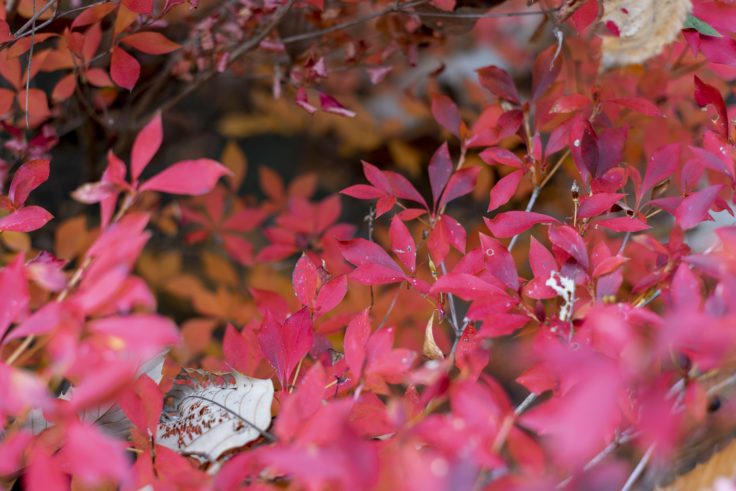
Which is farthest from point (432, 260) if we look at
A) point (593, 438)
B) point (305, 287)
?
point (593, 438)

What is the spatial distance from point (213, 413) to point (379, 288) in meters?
0.58

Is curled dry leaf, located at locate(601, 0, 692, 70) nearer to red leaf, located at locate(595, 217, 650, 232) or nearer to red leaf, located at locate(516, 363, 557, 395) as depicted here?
red leaf, located at locate(595, 217, 650, 232)

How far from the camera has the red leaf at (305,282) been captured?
A: 1.88 feet

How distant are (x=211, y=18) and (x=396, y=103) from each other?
821mm

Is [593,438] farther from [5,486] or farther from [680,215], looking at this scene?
[5,486]

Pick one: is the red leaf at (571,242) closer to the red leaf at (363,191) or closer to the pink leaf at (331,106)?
the red leaf at (363,191)

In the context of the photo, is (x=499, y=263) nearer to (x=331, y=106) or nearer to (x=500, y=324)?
(x=500, y=324)

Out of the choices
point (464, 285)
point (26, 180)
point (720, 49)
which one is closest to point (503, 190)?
point (464, 285)

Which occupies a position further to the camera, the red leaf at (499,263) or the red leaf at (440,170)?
the red leaf at (440,170)

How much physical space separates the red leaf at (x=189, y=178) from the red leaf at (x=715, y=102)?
49 cm

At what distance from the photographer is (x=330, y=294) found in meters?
0.57

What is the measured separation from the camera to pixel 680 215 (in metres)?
0.49

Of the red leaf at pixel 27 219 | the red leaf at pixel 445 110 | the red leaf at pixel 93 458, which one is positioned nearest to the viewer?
the red leaf at pixel 93 458

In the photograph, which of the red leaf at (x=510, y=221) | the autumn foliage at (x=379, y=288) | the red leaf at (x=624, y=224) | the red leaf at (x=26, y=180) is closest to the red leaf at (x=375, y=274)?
the autumn foliage at (x=379, y=288)
